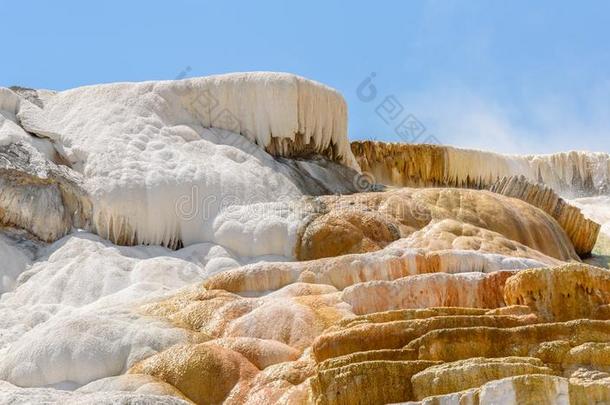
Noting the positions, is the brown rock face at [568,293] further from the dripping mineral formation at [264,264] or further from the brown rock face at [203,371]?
the brown rock face at [203,371]

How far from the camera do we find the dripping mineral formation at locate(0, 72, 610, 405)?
9008 mm

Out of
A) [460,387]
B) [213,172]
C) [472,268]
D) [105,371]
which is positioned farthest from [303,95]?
[460,387]

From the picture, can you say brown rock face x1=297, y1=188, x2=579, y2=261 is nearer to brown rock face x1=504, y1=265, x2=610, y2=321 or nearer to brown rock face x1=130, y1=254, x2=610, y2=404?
brown rock face x1=130, y1=254, x2=610, y2=404

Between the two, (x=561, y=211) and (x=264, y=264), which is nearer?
(x=264, y=264)

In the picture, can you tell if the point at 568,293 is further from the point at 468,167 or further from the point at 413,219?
the point at 468,167

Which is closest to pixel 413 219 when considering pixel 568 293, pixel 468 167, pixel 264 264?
pixel 264 264

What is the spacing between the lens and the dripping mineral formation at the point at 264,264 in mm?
9008

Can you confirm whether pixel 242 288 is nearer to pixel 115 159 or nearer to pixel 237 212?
pixel 237 212

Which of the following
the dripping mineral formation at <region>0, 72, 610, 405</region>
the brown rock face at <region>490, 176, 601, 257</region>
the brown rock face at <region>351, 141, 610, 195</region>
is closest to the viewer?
the dripping mineral formation at <region>0, 72, 610, 405</region>

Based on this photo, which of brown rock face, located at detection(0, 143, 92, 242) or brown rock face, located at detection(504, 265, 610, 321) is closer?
brown rock face, located at detection(504, 265, 610, 321)

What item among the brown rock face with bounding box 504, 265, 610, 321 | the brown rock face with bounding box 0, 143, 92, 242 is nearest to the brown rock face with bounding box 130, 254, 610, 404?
the brown rock face with bounding box 504, 265, 610, 321

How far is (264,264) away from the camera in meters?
13.1

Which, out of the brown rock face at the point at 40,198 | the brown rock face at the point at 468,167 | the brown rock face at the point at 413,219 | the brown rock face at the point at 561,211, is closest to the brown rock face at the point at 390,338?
the brown rock face at the point at 413,219

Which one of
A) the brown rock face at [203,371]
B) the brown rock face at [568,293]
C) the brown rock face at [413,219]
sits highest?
the brown rock face at [413,219]
